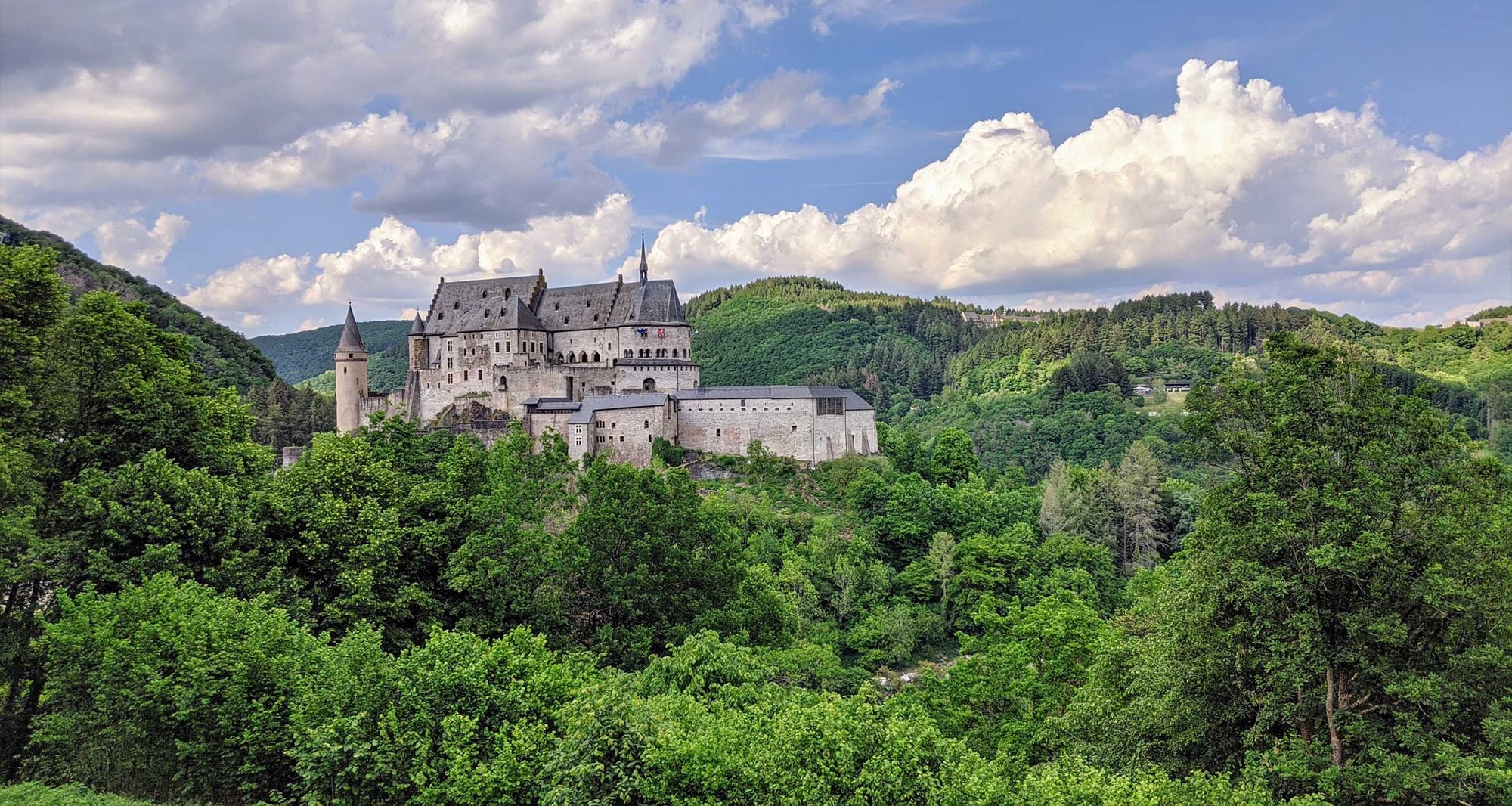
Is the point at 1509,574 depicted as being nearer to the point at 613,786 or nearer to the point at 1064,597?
the point at 613,786

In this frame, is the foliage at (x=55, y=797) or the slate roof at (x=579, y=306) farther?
the slate roof at (x=579, y=306)

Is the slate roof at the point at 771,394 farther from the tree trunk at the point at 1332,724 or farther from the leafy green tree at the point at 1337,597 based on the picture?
the tree trunk at the point at 1332,724

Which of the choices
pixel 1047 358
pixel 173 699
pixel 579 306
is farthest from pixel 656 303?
pixel 1047 358

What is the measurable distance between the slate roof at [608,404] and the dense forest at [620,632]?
32859 millimetres

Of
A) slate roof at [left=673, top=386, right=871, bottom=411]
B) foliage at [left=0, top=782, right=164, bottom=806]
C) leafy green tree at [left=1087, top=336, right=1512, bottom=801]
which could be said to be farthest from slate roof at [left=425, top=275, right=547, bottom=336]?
leafy green tree at [left=1087, top=336, right=1512, bottom=801]

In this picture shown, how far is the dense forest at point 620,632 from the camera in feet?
56.1

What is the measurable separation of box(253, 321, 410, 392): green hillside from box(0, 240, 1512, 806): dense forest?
13326 cm

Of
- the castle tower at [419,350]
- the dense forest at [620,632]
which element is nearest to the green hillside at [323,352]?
the castle tower at [419,350]

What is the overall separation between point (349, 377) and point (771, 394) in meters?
35.3

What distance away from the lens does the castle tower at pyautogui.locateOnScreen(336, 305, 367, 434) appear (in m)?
74.2

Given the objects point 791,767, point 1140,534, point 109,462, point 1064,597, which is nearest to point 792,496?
point 1064,597

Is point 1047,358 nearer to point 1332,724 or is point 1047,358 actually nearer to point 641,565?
point 641,565

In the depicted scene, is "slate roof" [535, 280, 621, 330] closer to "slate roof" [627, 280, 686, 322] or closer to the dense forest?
"slate roof" [627, 280, 686, 322]

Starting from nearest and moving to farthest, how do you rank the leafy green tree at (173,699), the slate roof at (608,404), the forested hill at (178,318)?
the leafy green tree at (173,699) < the slate roof at (608,404) < the forested hill at (178,318)
